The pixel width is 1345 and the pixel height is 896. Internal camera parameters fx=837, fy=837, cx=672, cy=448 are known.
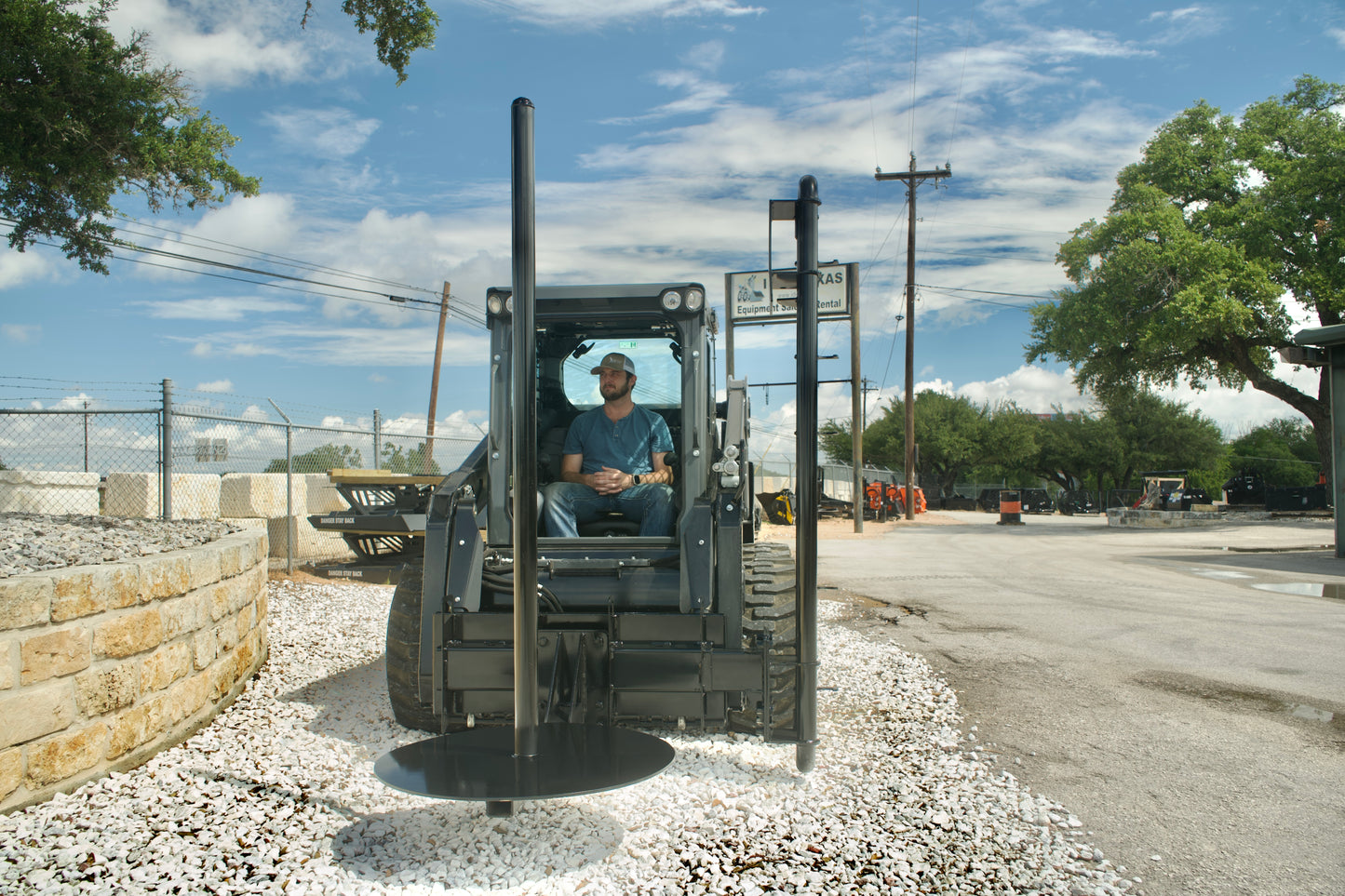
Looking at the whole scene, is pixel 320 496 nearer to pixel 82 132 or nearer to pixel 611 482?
pixel 82 132

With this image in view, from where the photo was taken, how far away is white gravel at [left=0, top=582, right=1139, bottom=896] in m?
3.08

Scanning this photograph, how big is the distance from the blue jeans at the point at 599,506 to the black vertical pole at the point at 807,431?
3.54ft

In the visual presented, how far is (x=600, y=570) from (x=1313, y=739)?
167 inches

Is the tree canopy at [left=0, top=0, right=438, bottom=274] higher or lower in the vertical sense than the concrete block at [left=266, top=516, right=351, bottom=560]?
higher

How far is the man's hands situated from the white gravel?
146 cm

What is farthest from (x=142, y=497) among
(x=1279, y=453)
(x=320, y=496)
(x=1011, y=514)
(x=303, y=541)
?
(x=1279, y=453)

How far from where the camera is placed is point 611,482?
490cm

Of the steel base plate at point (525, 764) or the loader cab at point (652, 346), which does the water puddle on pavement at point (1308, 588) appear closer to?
the loader cab at point (652, 346)

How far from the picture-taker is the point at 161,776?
4.11 m

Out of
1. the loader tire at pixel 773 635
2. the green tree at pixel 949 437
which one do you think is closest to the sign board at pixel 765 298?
the loader tire at pixel 773 635

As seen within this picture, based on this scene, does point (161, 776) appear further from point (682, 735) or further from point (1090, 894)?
point (1090, 894)

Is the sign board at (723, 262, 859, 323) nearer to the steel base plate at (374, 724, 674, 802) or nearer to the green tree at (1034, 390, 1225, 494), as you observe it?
the steel base plate at (374, 724, 674, 802)

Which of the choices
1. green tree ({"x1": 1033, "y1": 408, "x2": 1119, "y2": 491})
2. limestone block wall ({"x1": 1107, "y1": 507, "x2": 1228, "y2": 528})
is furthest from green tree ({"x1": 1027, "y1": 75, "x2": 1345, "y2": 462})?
green tree ({"x1": 1033, "y1": 408, "x2": 1119, "y2": 491})

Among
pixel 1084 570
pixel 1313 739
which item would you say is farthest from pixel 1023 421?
pixel 1313 739
